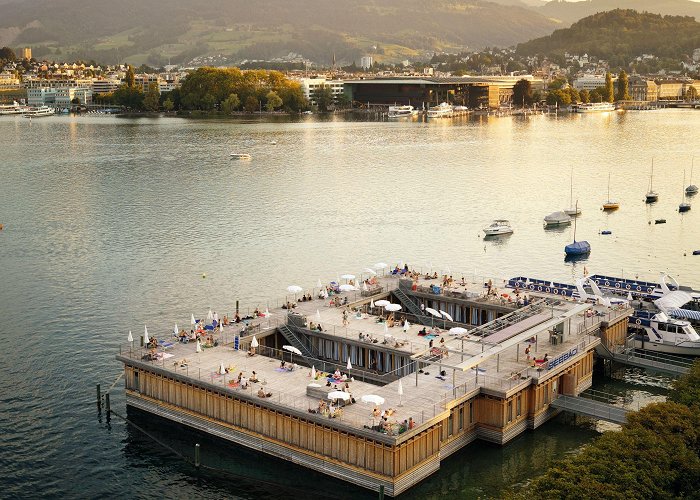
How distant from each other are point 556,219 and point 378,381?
35795 mm

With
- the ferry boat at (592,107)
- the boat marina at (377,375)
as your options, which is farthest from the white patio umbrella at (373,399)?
the ferry boat at (592,107)

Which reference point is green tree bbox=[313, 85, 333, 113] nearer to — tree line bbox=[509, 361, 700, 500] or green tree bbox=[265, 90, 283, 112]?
green tree bbox=[265, 90, 283, 112]

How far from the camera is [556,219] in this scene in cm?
6512

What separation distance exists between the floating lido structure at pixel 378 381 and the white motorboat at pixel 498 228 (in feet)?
75.6

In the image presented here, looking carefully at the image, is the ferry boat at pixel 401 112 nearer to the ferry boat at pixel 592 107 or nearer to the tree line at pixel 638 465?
the ferry boat at pixel 592 107

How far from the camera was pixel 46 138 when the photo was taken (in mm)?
135375

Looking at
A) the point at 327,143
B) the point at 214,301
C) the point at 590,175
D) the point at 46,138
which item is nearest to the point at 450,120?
the point at 327,143

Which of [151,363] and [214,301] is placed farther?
[214,301]

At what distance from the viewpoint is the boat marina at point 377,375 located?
85.9 ft

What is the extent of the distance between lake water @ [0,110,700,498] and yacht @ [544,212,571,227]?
1.04 meters

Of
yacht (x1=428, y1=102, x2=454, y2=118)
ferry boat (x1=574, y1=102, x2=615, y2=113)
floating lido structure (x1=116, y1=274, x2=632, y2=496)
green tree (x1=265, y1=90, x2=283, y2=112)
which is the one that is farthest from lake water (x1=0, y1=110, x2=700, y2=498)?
ferry boat (x1=574, y1=102, x2=615, y2=113)

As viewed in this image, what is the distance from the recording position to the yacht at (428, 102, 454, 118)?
182 meters

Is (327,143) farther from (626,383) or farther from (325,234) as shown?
(626,383)

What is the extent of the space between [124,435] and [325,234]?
109ft
